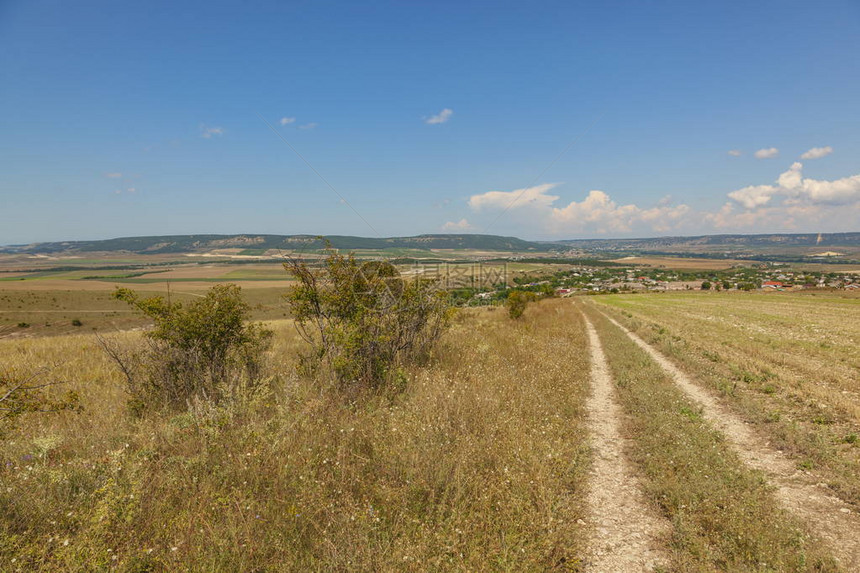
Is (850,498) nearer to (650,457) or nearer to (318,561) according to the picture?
(650,457)

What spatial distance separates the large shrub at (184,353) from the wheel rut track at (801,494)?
8.89 meters

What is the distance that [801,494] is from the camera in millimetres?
4973

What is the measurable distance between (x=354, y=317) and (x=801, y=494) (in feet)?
27.1

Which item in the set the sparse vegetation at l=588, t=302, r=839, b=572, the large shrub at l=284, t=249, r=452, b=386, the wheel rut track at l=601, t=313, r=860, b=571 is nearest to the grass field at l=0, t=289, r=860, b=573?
the sparse vegetation at l=588, t=302, r=839, b=572

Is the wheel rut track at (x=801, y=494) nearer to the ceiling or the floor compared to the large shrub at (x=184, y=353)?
nearer to the floor

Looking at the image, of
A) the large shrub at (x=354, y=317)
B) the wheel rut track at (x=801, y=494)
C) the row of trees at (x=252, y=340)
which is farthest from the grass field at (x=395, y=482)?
the large shrub at (x=354, y=317)

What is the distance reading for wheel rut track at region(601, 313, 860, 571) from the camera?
13.2 ft

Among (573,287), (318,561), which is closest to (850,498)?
(318,561)

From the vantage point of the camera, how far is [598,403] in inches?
352

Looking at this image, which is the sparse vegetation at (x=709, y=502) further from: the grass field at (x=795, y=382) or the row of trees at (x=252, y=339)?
the row of trees at (x=252, y=339)

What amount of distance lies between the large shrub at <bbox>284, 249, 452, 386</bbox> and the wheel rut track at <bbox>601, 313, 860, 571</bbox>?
6.88 m

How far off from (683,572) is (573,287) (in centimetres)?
9602

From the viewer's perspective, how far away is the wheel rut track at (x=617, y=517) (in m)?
3.86

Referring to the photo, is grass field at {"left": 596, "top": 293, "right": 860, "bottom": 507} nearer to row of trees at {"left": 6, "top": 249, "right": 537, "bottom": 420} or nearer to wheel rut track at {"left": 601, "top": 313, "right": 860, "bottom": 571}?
wheel rut track at {"left": 601, "top": 313, "right": 860, "bottom": 571}
